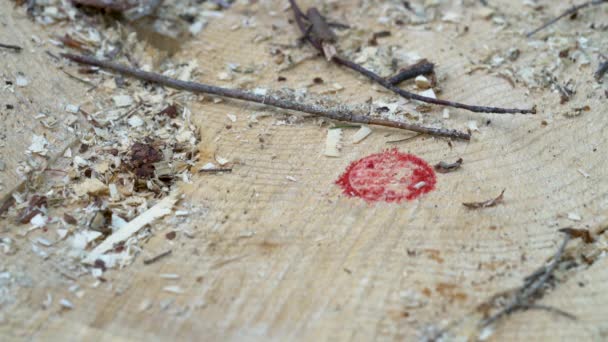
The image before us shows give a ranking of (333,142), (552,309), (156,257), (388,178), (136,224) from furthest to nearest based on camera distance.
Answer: (333,142) < (388,178) < (136,224) < (156,257) < (552,309)

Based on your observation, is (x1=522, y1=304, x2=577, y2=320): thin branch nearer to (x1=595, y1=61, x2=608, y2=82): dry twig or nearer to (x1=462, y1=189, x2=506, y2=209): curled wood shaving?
(x1=462, y1=189, x2=506, y2=209): curled wood shaving

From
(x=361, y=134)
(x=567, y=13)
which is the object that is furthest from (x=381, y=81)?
(x=567, y=13)

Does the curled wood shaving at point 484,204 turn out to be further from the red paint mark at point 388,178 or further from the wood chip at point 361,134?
the wood chip at point 361,134

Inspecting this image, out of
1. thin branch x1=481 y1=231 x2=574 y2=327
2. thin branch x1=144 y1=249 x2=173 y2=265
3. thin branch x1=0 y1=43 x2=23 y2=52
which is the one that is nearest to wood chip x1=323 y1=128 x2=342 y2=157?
thin branch x1=144 y1=249 x2=173 y2=265

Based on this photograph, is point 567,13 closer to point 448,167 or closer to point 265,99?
point 448,167

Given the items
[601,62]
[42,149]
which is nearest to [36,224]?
[42,149]

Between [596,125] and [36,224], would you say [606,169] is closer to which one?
[596,125]
